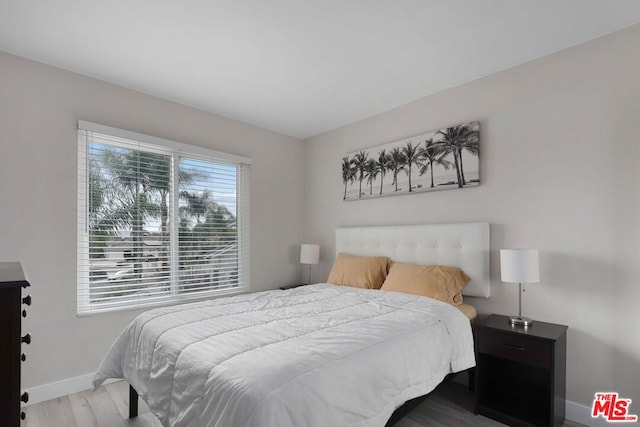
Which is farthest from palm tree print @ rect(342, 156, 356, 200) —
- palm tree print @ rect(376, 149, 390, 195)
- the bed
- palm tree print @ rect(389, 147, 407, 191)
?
the bed

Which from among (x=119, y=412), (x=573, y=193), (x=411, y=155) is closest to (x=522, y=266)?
(x=573, y=193)

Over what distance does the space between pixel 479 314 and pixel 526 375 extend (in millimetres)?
519

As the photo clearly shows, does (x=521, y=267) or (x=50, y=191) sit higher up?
(x=50, y=191)

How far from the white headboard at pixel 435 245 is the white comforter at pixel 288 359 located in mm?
509

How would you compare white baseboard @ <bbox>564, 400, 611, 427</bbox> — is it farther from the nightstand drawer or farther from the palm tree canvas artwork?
the palm tree canvas artwork

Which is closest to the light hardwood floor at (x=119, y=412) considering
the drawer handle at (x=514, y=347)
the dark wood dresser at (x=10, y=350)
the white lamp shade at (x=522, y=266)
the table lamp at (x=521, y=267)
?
the drawer handle at (x=514, y=347)

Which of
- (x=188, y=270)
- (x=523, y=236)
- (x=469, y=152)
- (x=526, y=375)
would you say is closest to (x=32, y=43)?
(x=188, y=270)

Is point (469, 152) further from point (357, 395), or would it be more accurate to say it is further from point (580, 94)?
point (357, 395)

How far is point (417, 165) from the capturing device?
10.6ft

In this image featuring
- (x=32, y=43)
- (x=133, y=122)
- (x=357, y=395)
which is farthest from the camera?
(x=133, y=122)

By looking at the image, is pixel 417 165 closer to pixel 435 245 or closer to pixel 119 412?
pixel 435 245

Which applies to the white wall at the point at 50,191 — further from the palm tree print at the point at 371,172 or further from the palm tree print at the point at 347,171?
the palm tree print at the point at 371,172

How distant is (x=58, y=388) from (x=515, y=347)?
3438mm

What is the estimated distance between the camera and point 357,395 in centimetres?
142
